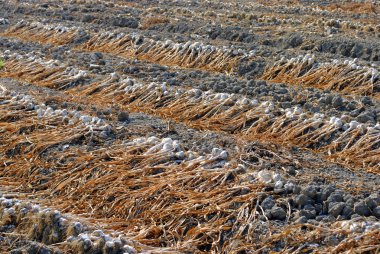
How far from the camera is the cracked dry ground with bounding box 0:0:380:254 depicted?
4281mm

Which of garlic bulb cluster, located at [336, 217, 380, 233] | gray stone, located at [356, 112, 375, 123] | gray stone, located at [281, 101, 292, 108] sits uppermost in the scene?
garlic bulb cluster, located at [336, 217, 380, 233]

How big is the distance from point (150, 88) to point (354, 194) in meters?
3.63

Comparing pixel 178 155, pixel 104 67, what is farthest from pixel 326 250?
pixel 104 67

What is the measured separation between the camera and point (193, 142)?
588cm

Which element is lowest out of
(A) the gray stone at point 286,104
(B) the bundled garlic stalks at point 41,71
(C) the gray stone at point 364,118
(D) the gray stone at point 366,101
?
(B) the bundled garlic stalks at point 41,71

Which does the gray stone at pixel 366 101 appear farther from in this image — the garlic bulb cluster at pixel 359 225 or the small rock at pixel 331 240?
the small rock at pixel 331 240

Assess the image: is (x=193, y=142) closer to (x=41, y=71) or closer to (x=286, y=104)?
(x=286, y=104)

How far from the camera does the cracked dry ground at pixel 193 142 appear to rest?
428cm

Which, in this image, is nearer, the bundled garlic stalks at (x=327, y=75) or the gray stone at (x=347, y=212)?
the gray stone at (x=347, y=212)

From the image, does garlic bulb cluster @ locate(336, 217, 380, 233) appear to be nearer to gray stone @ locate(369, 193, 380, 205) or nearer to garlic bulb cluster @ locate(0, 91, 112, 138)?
gray stone @ locate(369, 193, 380, 205)

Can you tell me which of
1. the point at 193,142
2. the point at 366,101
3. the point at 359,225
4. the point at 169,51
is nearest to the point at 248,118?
the point at 193,142

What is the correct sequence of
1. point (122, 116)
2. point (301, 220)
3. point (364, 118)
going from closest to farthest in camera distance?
point (301, 220)
point (364, 118)
point (122, 116)

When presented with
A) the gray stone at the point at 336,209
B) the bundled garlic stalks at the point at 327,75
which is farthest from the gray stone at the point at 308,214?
the bundled garlic stalks at the point at 327,75

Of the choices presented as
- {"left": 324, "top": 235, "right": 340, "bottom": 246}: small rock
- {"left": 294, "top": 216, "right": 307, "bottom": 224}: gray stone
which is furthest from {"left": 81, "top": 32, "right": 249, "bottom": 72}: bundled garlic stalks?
{"left": 324, "top": 235, "right": 340, "bottom": 246}: small rock
